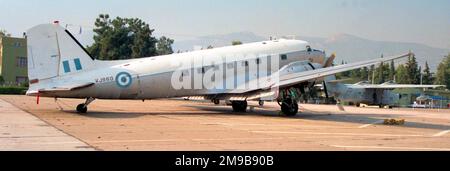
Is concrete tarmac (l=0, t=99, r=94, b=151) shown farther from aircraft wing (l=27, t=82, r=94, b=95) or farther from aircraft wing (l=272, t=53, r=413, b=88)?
aircraft wing (l=272, t=53, r=413, b=88)

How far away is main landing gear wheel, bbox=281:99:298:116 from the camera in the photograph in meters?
23.7

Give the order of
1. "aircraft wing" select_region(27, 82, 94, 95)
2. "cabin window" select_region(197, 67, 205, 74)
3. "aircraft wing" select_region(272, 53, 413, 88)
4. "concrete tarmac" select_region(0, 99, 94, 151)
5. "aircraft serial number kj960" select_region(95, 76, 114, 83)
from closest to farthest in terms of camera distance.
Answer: "concrete tarmac" select_region(0, 99, 94, 151) < "aircraft wing" select_region(27, 82, 94, 95) < "aircraft serial number kj960" select_region(95, 76, 114, 83) < "aircraft wing" select_region(272, 53, 413, 88) < "cabin window" select_region(197, 67, 205, 74)

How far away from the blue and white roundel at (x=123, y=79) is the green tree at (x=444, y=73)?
156 meters

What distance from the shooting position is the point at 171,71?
75.1 feet

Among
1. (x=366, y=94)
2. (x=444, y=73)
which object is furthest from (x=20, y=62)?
(x=444, y=73)

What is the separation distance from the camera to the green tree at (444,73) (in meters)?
157


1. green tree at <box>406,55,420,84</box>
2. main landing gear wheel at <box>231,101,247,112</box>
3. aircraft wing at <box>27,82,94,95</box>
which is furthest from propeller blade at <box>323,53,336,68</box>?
green tree at <box>406,55,420,84</box>

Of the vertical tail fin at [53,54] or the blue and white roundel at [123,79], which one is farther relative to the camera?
the blue and white roundel at [123,79]

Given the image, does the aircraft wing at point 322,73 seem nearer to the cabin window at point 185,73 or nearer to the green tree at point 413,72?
the cabin window at point 185,73

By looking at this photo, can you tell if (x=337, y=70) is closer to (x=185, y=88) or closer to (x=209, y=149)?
(x=185, y=88)

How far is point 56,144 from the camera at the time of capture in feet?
35.3

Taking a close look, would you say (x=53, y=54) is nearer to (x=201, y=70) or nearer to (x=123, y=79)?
(x=123, y=79)

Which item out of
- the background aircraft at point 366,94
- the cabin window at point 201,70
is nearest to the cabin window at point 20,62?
the background aircraft at point 366,94
